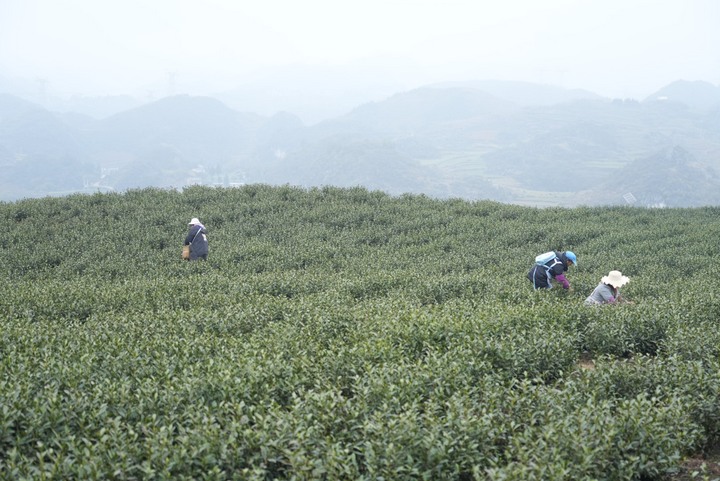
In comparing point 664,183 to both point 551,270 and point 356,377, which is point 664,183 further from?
point 356,377

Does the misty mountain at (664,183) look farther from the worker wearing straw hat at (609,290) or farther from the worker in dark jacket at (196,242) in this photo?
the worker wearing straw hat at (609,290)

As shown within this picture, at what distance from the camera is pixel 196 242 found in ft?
57.7

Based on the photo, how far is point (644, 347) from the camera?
28.5 feet

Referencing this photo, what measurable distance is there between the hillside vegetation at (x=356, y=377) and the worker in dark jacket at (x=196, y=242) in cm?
93

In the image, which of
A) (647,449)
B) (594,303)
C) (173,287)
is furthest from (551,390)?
(173,287)

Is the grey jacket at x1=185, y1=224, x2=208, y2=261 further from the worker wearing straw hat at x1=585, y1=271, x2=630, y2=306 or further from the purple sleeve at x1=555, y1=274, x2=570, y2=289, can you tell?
the worker wearing straw hat at x1=585, y1=271, x2=630, y2=306

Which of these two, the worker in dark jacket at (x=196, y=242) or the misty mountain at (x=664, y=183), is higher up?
the worker in dark jacket at (x=196, y=242)

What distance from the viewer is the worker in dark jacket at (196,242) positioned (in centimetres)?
1736

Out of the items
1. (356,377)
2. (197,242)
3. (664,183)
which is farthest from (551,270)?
(664,183)

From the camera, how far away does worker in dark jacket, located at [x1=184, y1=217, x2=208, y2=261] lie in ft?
57.0

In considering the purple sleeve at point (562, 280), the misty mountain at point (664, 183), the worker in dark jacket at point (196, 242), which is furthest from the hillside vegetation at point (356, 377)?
the misty mountain at point (664, 183)

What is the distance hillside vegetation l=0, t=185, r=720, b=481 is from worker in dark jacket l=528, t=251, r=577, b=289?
0.45m

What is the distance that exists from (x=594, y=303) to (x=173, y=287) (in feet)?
29.3

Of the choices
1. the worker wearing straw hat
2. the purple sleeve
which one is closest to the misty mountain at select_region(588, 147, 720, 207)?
the purple sleeve
